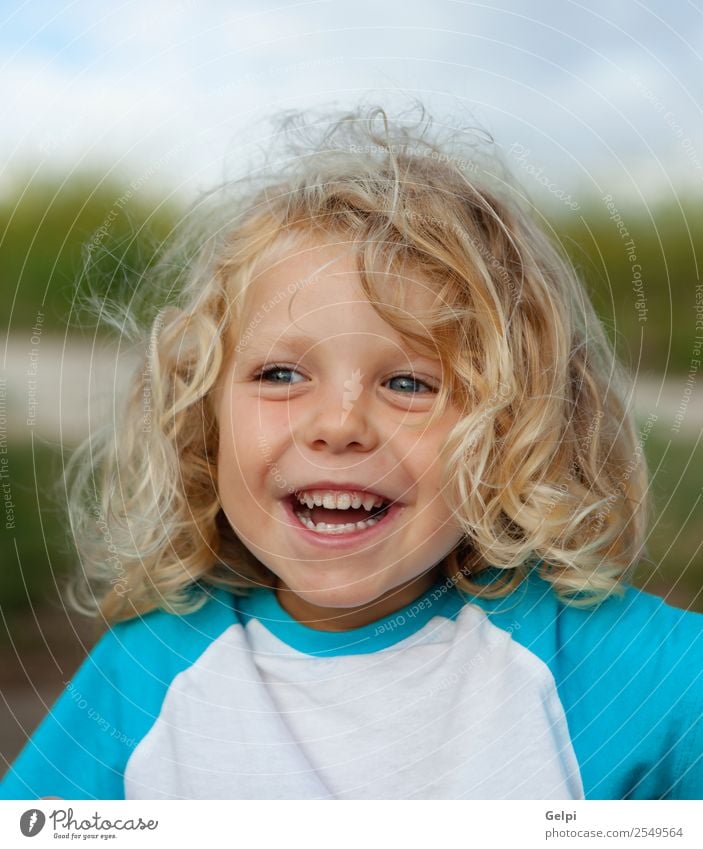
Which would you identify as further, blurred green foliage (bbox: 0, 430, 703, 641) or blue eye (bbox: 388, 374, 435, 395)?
blurred green foliage (bbox: 0, 430, 703, 641)

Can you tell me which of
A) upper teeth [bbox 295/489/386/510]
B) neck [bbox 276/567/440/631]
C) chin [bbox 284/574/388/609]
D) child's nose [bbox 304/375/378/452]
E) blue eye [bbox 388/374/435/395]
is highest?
blue eye [bbox 388/374/435/395]

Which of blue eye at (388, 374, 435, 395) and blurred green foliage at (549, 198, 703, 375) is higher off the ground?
blurred green foliage at (549, 198, 703, 375)

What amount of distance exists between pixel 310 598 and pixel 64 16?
20.1 inches

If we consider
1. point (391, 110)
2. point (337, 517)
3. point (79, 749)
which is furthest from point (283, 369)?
point (79, 749)

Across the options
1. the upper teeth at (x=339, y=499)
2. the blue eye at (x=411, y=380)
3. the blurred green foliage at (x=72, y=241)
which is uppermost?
the blurred green foliage at (x=72, y=241)

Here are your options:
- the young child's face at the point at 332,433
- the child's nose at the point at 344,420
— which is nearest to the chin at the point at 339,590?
the young child's face at the point at 332,433

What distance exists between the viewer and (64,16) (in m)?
0.80

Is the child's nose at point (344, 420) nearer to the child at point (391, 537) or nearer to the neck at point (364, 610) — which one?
the child at point (391, 537)

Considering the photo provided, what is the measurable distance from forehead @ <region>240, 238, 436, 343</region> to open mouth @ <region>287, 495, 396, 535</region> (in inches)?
5.4

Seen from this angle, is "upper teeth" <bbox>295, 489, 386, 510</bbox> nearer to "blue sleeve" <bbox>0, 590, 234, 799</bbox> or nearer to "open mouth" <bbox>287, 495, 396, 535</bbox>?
"open mouth" <bbox>287, 495, 396, 535</bbox>

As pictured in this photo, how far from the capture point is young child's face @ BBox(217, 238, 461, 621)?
2.49 feet

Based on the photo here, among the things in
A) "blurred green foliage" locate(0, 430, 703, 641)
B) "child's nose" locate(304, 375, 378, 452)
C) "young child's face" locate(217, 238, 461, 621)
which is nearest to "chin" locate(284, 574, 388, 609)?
"young child's face" locate(217, 238, 461, 621)

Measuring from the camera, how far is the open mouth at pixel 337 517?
0.79m

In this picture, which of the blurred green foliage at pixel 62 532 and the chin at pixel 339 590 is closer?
the chin at pixel 339 590
